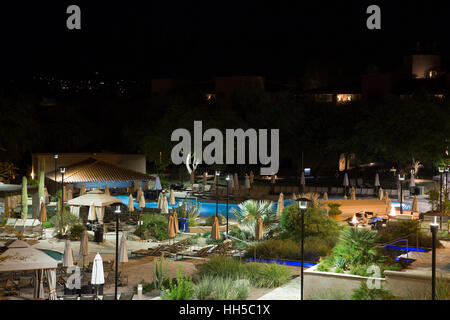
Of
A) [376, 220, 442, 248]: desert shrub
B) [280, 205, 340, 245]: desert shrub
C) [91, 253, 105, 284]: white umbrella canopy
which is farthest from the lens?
[280, 205, 340, 245]: desert shrub

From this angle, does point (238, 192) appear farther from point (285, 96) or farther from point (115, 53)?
point (115, 53)

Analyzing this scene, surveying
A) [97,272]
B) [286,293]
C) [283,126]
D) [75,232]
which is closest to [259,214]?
[75,232]

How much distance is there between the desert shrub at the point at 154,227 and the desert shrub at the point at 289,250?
4.96 metres

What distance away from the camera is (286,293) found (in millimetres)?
13883

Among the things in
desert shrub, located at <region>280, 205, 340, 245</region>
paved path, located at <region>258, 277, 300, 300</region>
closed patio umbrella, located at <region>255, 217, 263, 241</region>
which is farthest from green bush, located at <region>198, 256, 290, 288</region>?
desert shrub, located at <region>280, 205, 340, 245</region>

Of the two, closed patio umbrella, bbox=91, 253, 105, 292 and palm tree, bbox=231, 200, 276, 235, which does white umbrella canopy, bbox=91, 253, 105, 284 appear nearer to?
closed patio umbrella, bbox=91, 253, 105, 292

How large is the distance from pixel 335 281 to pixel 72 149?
40.2 meters

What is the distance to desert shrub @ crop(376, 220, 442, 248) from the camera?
17.8m

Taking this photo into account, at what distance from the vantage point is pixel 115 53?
396ft

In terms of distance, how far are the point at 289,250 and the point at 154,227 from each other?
6747 mm

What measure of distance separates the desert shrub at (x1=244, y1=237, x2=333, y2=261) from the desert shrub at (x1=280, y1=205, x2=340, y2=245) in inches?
32.1

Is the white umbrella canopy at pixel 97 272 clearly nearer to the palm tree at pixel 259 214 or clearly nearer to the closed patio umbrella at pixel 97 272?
the closed patio umbrella at pixel 97 272

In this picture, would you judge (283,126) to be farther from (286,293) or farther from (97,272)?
(97,272)
